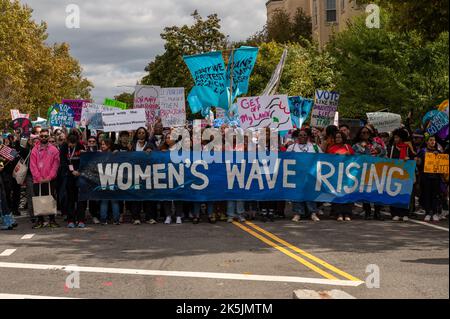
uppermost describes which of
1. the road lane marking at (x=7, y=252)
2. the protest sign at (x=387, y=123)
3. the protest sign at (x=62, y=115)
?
the protest sign at (x=62, y=115)

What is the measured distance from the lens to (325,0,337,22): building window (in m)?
64.8

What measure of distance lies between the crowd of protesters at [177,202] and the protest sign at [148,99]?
14.1 ft

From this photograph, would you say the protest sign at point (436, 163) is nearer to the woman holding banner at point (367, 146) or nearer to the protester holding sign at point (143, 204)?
the woman holding banner at point (367, 146)

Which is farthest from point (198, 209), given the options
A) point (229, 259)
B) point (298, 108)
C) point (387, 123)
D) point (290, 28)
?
point (290, 28)

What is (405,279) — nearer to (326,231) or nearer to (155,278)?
(155,278)

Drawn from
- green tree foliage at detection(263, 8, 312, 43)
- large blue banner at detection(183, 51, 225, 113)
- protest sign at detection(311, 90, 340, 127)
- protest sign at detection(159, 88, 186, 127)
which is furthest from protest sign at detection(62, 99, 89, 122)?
green tree foliage at detection(263, 8, 312, 43)

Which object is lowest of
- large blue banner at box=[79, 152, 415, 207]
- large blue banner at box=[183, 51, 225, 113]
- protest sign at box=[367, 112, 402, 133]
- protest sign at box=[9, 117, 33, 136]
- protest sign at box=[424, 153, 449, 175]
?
large blue banner at box=[79, 152, 415, 207]

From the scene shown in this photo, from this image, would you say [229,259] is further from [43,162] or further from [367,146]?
[367,146]

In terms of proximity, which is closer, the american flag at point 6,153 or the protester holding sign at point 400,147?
the american flag at point 6,153

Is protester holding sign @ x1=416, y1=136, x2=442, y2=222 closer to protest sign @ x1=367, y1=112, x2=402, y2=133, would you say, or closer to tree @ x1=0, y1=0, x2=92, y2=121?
protest sign @ x1=367, y1=112, x2=402, y2=133

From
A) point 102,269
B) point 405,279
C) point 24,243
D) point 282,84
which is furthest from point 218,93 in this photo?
point 282,84

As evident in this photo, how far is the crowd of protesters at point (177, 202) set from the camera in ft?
46.4

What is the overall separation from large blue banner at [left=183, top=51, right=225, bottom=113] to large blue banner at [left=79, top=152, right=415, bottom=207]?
3.20 m

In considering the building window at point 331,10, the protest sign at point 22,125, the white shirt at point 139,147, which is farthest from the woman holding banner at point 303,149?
the building window at point 331,10
